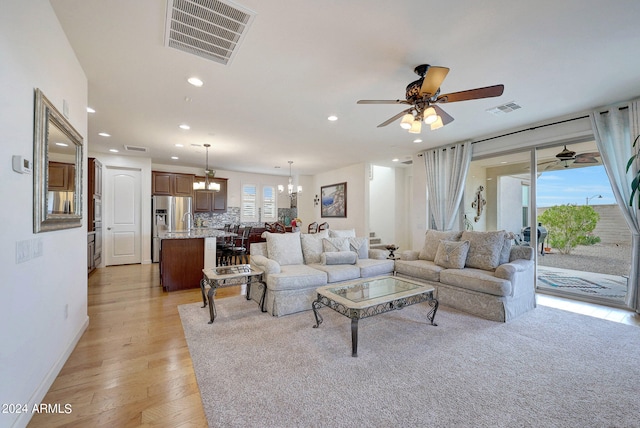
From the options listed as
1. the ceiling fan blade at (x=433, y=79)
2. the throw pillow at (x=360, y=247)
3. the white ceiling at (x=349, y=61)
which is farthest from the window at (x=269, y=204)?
the ceiling fan blade at (x=433, y=79)

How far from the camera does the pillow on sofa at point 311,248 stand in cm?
398

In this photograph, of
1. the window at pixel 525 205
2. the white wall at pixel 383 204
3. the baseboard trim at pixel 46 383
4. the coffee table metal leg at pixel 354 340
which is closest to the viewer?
the baseboard trim at pixel 46 383

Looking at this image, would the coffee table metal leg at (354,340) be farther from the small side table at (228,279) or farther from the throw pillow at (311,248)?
the throw pillow at (311,248)

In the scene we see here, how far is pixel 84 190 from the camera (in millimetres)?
2676

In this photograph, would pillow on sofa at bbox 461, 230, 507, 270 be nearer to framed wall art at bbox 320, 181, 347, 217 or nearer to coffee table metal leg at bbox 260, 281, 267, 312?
coffee table metal leg at bbox 260, 281, 267, 312

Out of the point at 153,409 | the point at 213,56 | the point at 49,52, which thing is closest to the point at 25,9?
the point at 49,52

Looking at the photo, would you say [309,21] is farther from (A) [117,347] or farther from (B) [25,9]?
(A) [117,347]

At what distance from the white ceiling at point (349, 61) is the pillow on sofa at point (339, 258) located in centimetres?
206

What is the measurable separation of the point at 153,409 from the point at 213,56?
9.24ft

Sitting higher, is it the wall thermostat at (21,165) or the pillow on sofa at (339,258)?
the wall thermostat at (21,165)

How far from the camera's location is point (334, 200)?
812 cm

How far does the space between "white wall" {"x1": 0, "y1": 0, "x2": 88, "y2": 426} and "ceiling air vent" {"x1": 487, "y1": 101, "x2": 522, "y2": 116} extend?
4614 mm

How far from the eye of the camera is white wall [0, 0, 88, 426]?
1.33m

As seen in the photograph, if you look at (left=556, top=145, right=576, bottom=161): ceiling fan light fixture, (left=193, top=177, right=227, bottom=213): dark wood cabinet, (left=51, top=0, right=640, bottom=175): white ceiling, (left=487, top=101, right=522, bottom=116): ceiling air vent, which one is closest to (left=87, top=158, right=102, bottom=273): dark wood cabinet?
(left=51, top=0, right=640, bottom=175): white ceiling
